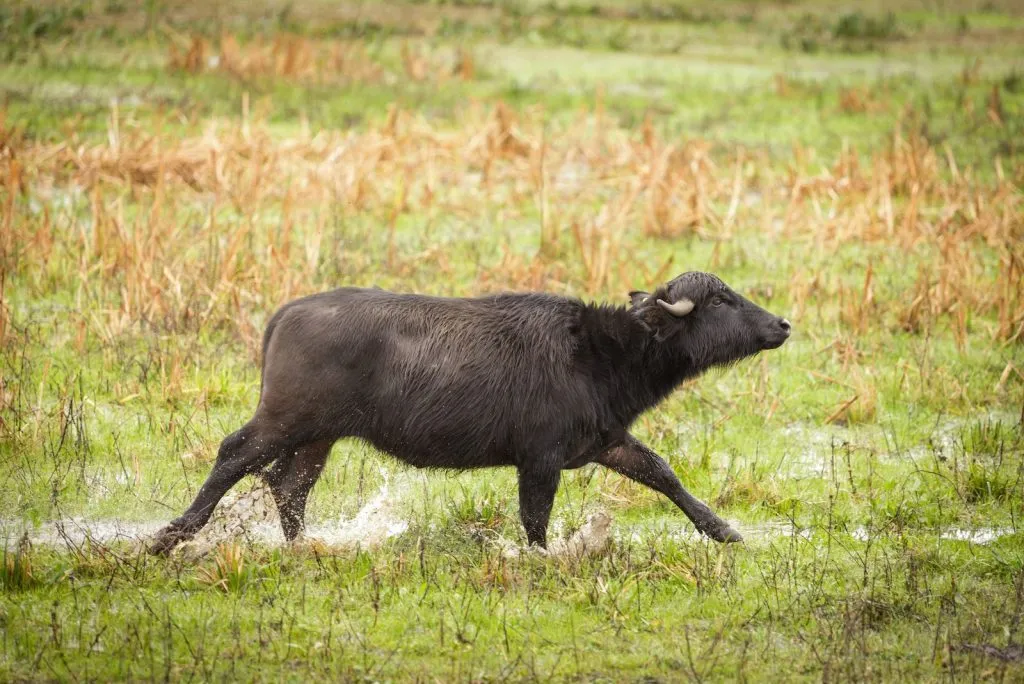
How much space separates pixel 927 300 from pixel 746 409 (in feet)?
8.00

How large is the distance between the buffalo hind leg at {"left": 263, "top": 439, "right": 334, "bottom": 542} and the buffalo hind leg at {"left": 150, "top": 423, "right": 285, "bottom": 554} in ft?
1.08

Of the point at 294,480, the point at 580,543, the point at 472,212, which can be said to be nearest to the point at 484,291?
the point at 472,212

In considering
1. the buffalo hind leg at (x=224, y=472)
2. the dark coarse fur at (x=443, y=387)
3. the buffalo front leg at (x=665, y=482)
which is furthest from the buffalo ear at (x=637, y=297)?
the buffalo hind leg at (x=224, y=472)

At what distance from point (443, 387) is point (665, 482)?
1333mm

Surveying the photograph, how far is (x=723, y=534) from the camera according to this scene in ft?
21.6

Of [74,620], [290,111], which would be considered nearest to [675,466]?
[74,620]

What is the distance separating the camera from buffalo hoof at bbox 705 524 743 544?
6582 mm

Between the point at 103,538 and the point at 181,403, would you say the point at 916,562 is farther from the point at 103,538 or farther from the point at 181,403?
the point at 181,403

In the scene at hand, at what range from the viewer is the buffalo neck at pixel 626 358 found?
251 inches

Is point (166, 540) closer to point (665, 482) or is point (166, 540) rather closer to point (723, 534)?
point (665, 482)

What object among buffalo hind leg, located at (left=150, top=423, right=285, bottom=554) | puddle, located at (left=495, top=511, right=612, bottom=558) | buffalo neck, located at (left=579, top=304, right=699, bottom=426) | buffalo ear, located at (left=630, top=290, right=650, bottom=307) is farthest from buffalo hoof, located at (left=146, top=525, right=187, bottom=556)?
buffalo ear, located at (left=630, top=290, right=650, bottom=307)

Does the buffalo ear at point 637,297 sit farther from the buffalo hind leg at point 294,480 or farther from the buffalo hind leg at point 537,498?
the buffalo hind leg at point 294,480

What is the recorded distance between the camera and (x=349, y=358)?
5.97 meters

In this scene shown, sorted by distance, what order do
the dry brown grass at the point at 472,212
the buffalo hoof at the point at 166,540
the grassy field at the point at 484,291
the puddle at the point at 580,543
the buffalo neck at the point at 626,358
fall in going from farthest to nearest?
the dry brown grass at the point at 472,212 → the buffalo neck at the point at 626,358 → the puddle at the point at 580,543 → the buffalo hoof at the point at 166,540 → the grassy field at the point at 484,291
